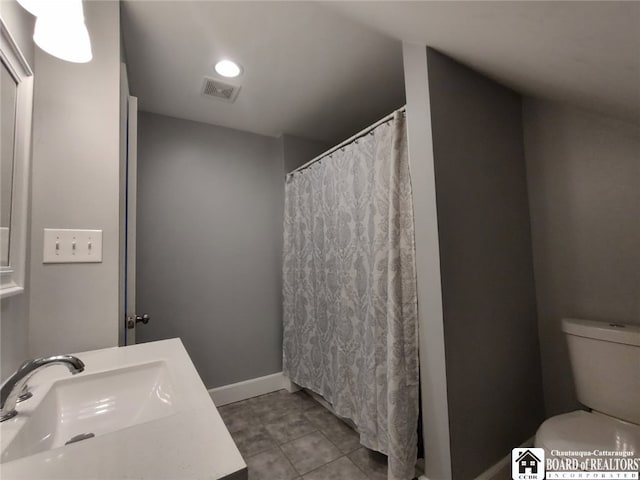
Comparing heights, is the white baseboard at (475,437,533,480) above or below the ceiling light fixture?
below

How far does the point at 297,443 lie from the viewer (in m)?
1.70

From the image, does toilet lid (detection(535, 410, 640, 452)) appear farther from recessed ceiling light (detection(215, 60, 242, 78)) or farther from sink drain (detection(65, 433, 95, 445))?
recessed ceiling light (detection(215, 60, 242, 78))

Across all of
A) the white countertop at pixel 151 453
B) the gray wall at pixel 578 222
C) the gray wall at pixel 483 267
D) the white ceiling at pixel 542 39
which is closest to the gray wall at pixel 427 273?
the gray wall at pixel 483 267

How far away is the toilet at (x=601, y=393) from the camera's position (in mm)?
1039

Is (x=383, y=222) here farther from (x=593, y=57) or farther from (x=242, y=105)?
(x=242, y=105)

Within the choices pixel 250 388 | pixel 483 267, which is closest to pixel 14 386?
pixel 483 267

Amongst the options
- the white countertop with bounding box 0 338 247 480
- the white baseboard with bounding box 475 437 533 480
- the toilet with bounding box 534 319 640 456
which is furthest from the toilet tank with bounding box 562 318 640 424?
the white countertop with bounding box 0 338 247 480

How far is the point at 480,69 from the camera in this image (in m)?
1.39

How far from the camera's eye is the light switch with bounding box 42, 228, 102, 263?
1.00 meters

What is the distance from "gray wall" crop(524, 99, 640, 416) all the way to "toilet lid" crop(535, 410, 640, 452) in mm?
374

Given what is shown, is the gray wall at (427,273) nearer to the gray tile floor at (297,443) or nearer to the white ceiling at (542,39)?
the white ceiling at (542,39)

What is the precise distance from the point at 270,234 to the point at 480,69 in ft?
6.11

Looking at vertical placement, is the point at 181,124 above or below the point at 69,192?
above

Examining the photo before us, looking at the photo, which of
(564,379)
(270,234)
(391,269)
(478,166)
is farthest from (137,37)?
(564,379)
